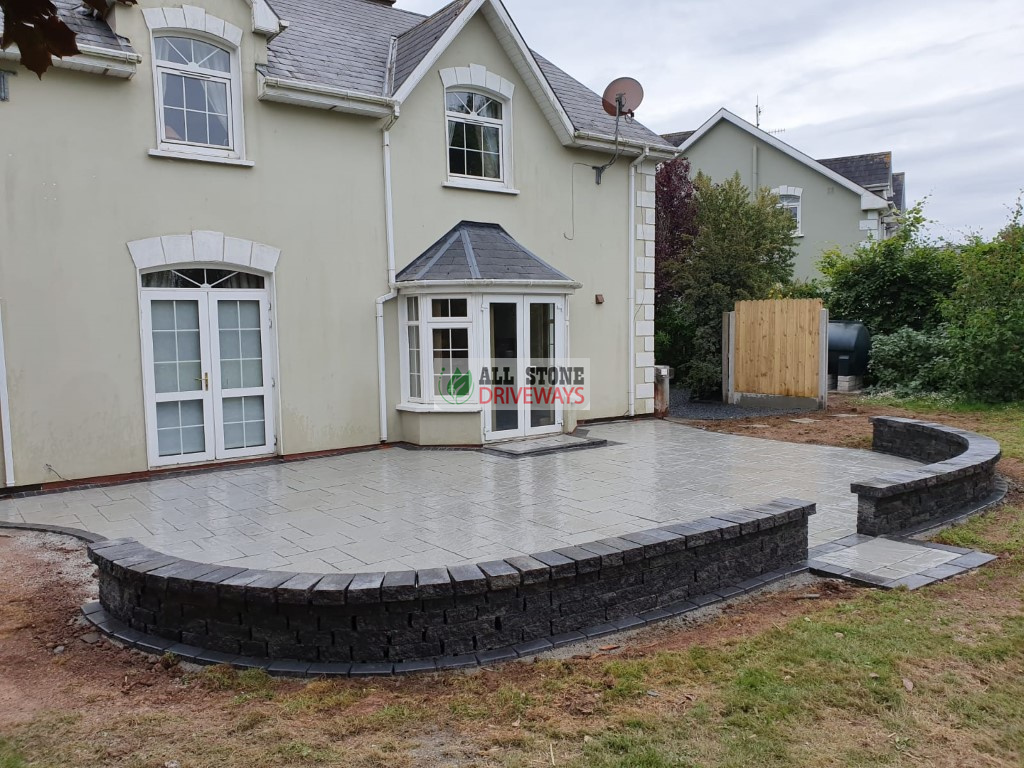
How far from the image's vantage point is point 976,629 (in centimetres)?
414

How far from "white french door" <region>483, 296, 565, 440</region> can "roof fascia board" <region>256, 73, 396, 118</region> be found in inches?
125

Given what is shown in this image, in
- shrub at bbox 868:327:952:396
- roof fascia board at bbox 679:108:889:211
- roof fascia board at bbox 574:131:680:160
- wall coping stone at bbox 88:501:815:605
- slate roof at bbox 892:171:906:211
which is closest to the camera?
wall coping stone at bbox 88:501:815:605

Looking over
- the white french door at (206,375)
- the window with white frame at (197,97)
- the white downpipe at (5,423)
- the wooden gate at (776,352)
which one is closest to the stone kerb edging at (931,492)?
the wooden gate at (776,352)

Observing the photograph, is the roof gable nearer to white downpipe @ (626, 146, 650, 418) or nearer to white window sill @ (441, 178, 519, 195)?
white downpipe @ (626, 146, 650, 418)

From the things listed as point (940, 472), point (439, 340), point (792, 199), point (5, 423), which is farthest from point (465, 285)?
point (792, 199)

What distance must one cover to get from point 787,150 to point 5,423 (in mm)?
24330

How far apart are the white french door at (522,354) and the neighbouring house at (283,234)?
0.13 feet

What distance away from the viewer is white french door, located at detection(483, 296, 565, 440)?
34.5 ft

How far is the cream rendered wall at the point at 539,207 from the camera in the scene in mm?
10648

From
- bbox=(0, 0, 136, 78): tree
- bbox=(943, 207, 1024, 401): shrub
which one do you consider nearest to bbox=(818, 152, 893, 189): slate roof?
bbox=(943, 207, 1024, 401): shrub

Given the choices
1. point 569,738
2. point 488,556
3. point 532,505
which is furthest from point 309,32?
point 569,738

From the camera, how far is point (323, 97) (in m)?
9.51

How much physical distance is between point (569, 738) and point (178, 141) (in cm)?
856

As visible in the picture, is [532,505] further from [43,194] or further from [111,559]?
[43,194]
